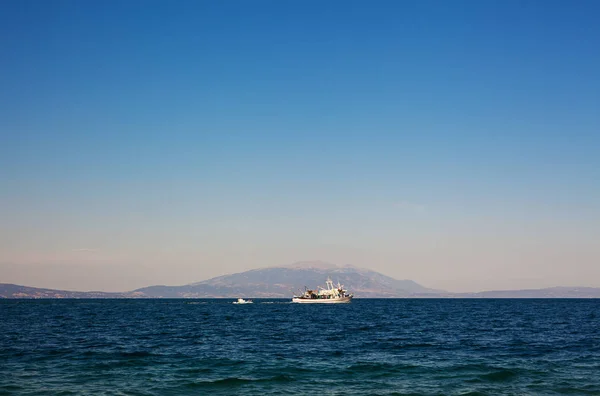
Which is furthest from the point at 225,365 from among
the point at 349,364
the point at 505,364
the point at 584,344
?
the point at 584,344

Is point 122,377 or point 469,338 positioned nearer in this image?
point 122,377

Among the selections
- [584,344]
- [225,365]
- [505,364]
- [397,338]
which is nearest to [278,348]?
[225,365]

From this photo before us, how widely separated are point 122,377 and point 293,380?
11178mm

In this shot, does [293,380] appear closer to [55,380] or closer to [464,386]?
[464,386]

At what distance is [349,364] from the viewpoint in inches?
1547

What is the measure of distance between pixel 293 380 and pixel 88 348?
83.0ft

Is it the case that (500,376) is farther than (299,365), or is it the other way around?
(299,365)

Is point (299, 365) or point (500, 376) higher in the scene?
point (299, 365)

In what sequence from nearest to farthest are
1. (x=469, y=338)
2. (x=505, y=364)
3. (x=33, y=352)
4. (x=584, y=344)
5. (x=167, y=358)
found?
(x=505, y=364) → (x=167, y=358) → (x=33, y=352) → (x=584, y=344) → (x=469, y=338)

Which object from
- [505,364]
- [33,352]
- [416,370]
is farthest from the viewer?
[33,352]

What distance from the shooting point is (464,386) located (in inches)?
1238

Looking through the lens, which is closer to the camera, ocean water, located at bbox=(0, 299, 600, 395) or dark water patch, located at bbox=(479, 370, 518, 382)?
ocean water, located at bbox=(0, 299, 600, 395)

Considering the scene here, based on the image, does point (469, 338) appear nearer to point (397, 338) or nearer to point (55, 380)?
point (397, 338)

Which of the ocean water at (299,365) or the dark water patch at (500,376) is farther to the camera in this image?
the dark water patch at (500,376)
